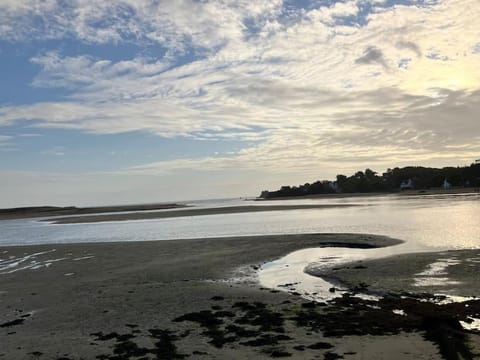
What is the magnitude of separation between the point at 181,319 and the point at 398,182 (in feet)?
525

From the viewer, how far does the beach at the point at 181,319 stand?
30.6 feet

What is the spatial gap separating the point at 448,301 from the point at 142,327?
7718 mm

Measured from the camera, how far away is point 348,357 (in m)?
8.54

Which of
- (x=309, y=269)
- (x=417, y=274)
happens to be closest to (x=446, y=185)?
(x=309, y=269)

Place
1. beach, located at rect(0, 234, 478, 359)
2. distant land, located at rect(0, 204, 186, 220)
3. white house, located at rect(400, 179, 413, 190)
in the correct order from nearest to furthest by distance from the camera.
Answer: beach, located at rect(0, 234, 478, 359), distant land, located at rect(0, 204, 186, 220), white house, located at rect(400, 179, 413, 190)

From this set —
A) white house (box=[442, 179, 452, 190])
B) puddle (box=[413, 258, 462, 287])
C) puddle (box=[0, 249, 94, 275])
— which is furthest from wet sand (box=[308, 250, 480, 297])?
white house (box=[442, 179, 452, 190])

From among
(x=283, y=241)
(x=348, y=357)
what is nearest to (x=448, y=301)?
(x=348, y=357)

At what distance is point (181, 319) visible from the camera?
1202 cm

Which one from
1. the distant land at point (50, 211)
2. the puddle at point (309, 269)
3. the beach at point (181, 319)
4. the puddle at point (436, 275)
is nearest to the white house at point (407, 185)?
the distant land at point (50, 211)

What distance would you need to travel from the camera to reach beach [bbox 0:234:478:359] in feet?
30.6

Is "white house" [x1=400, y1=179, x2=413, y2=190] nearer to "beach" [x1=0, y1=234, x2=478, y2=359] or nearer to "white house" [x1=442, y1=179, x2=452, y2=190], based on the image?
"white house" [x1=442, y1=179, x2=452, y2=190]

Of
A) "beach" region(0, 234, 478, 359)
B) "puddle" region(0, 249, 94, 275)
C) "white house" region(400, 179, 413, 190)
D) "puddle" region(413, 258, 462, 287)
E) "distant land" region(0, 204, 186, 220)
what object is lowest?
"puddle" region(413, 258, 462, 287)

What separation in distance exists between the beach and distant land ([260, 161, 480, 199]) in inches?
4355

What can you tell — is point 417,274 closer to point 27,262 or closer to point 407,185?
point 27,262
